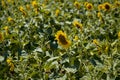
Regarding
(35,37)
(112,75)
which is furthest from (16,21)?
(112,75)

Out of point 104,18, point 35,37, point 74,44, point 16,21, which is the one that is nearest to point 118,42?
point 74,44

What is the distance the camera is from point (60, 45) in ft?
12.2

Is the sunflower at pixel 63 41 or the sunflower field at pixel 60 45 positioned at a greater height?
the sunflower at pixel 63 41

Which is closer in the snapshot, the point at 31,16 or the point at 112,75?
the point at 112,75

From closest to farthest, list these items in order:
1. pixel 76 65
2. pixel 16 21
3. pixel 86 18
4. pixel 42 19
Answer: pixel 76 65 → pixel 42 19 → pixel 16 21 → pixel 86 18

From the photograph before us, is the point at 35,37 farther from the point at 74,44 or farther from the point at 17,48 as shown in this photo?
the point at 74,44

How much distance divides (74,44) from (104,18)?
2.46 m

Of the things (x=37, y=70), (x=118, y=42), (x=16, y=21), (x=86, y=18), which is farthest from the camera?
(x=86, y=18)

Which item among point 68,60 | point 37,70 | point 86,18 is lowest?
point 86,18

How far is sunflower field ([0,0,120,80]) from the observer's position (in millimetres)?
3553

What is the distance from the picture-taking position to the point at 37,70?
4.01 metres

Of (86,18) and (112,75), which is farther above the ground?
(112,75)

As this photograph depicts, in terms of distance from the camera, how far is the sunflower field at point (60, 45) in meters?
3.55

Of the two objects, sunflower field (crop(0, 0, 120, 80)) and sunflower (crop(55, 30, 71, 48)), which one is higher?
sunflower (crop(55, 30, 71, 48))
